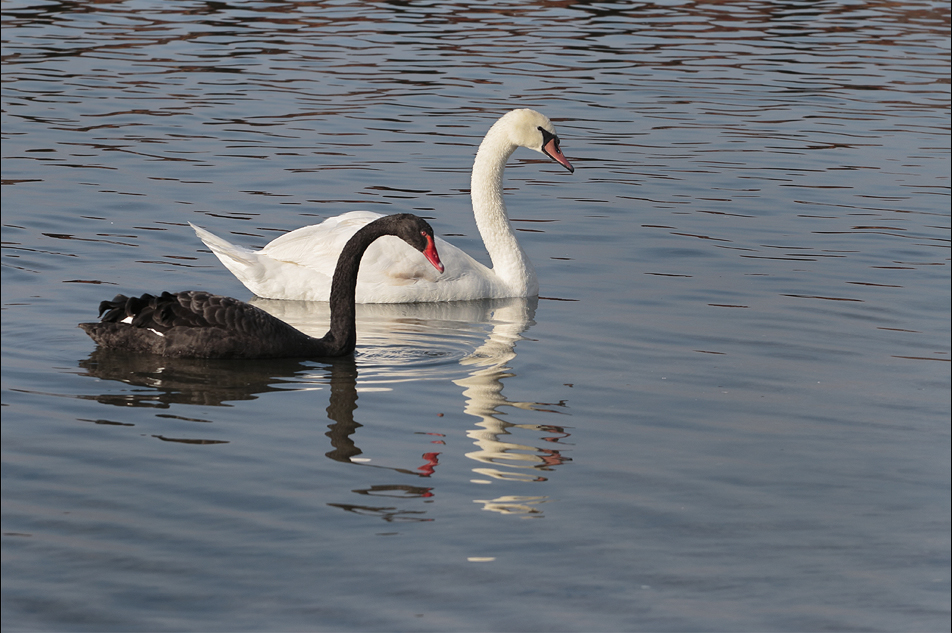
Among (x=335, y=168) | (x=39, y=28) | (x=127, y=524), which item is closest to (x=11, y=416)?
(x=127, y=524)

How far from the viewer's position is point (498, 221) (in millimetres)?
12008

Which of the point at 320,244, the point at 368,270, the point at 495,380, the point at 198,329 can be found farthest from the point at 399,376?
the point at 320,244

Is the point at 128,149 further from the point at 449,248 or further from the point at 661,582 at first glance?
the point at 661,582

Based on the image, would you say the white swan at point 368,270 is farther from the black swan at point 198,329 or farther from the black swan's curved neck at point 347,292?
the black swan at point 198,329

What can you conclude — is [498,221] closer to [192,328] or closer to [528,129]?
[528,129]

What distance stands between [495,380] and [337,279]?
141cm

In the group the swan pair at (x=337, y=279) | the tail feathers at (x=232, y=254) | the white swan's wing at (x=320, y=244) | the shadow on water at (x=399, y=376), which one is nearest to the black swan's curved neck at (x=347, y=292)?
the swan pair at (x=337, y=279)

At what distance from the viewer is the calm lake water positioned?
18.9 feet

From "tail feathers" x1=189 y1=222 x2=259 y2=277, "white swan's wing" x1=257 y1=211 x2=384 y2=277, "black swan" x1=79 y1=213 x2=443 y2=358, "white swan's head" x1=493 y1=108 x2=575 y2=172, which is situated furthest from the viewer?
"white swan's head" x1=493 y1=108 x2=575 y2=172

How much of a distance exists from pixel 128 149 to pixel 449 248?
24.5 feet

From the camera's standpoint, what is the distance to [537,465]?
728 cm

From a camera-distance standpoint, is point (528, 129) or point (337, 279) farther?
point (528, 129)

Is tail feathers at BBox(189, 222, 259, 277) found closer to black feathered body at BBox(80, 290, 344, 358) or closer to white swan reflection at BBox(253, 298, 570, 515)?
white swan reflection at BBox(253, 298, 570, 515)

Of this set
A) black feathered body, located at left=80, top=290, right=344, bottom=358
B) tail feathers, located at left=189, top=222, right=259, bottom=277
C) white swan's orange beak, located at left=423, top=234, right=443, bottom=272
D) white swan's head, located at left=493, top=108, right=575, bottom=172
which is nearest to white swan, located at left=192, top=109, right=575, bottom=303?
tail feathers, located at left=189, top=222, right=259, bottom=277
